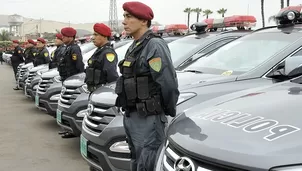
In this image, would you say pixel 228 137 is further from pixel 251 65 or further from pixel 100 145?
pixel 251 65

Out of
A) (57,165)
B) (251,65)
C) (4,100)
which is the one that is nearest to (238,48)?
(251,65)

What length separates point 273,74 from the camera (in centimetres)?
377

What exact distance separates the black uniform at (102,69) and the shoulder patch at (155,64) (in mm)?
2183

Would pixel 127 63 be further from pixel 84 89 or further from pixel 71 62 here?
pixel 71 62

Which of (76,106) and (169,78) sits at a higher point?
(169,78)

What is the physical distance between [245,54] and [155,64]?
1.73 m

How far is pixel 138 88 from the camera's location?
9.89 feet

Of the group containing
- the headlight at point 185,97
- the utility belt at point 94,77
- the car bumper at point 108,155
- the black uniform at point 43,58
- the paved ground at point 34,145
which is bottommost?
the paved ground at point 34,145

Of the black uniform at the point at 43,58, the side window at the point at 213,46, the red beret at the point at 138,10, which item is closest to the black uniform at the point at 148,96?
the red beret at the point at 138,10

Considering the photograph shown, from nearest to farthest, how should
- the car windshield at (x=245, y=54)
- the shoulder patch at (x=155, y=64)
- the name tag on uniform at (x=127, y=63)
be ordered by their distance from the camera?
the shoulder patch at (x=155, y=64)
the name tag on uniform at (x=127, y=63)
the car windshield at (x=245, y=54)

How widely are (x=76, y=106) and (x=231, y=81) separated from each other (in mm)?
2130

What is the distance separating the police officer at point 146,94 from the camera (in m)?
2.98

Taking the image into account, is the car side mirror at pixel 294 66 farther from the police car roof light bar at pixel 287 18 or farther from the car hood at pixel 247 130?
the police car roof light bar at pixel 287 18

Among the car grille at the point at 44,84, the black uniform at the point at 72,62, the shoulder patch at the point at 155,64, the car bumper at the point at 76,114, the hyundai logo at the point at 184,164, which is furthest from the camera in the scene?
the car grille at the point at 44,84
